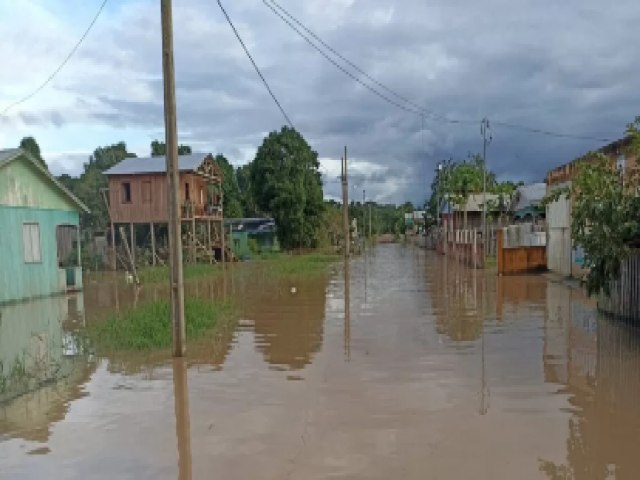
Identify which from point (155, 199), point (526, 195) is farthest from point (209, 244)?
point (526, 195)

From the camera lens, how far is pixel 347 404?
779 cm

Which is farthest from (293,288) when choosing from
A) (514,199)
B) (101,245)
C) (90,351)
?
(514,199)

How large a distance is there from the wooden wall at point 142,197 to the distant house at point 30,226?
496 inches

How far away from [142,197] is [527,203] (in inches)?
1056

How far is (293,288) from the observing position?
22844 mm

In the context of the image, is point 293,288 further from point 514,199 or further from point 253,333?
point 514,199

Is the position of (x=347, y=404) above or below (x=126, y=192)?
below

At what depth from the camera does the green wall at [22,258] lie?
64.6ft

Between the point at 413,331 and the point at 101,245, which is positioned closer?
the point at 413,331

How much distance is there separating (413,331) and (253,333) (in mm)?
3347

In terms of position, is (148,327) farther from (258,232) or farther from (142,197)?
(258,232)

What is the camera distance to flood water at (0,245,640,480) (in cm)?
591

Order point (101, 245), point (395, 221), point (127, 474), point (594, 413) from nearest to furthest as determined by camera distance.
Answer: point (127, 474)
point (594, 413)
point (101, 245)
point (395, 221)

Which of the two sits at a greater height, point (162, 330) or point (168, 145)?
point (168, 145)
